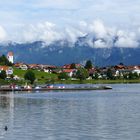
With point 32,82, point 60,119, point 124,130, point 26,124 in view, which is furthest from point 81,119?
point 32,82

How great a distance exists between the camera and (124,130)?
45.9 metres

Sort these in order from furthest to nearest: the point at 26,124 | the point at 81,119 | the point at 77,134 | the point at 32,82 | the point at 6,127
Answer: the point at 32,82, the point at 81,119, the point at 26,124, the point at 6,127, the point at 77,134

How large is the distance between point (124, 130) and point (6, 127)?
10.4m

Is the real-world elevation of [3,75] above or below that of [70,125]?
above

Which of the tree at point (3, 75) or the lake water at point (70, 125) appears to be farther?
the tree at point (3, 75)

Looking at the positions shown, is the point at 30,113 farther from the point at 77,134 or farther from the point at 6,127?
the point at 77,134

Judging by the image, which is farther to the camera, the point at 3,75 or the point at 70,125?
the point at 3,75

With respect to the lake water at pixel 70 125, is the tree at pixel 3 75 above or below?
above

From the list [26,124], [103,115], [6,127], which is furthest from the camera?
[103,115]

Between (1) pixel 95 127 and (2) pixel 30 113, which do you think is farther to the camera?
(2) pixel 30 113

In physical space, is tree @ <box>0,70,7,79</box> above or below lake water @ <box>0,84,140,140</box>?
above

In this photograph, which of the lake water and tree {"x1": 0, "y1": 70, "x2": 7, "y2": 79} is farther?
tree {"x1": 0, "y1": 70, "x2": 7, "y2": 79}

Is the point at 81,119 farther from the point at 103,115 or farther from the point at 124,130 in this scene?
the point at 124,130

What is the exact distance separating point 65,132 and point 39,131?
7.85 feet
